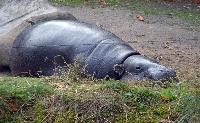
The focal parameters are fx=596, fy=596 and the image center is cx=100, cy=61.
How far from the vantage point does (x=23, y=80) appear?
17.9 ft

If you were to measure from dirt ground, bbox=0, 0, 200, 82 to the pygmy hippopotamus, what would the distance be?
1.70 ft

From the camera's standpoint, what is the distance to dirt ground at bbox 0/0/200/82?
28.0 feet

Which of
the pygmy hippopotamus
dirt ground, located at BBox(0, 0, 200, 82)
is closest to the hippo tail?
the pygmy hippopotamus

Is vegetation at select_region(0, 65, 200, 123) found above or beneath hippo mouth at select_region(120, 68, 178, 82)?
above

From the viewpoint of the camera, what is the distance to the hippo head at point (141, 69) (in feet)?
20.0

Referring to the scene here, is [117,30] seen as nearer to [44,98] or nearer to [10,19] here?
[10,19]

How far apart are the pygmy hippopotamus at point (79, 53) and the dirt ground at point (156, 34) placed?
52 cm

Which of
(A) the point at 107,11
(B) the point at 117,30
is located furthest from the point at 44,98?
(A) the point at 107,11

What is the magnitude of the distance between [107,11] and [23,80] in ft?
25.2

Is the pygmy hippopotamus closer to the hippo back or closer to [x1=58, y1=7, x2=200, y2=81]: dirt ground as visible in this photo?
the hippo back

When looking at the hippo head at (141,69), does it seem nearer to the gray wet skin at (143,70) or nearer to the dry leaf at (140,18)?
the gray wet skin at (143,70)

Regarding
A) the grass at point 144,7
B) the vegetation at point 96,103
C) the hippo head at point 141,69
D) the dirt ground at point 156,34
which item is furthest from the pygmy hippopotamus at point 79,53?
the grass at point 144,7

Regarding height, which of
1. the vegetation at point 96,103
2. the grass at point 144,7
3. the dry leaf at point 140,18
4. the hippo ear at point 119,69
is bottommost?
the grass at point 144,7

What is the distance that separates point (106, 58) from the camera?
6562mm
